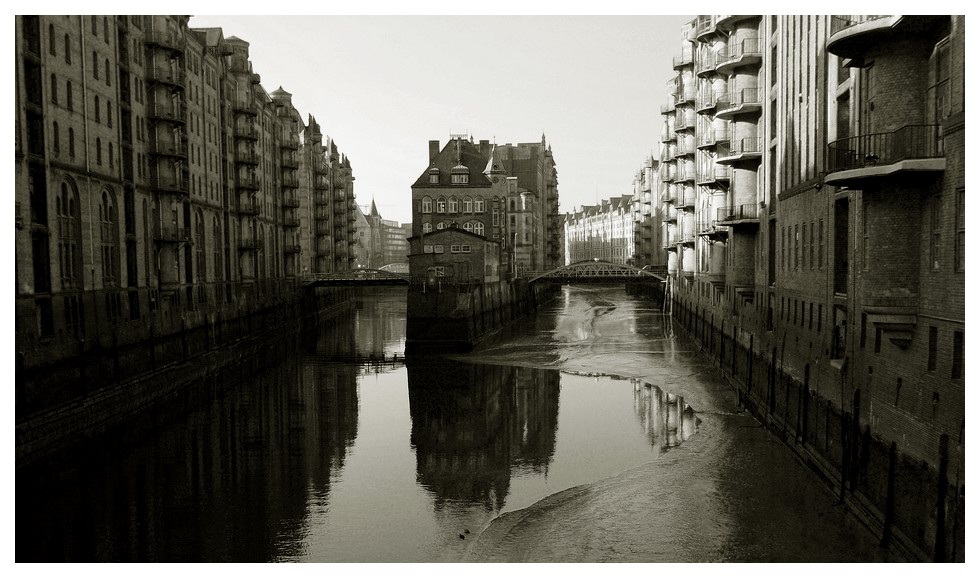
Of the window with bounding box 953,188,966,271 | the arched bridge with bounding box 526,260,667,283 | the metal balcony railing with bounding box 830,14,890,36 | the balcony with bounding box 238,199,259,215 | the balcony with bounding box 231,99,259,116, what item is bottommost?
the arched bridge with bounding box 526,260,667,283

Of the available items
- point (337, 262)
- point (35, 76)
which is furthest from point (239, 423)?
point (337, 262)

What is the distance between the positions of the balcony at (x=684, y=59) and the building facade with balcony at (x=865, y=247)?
28.2 metres

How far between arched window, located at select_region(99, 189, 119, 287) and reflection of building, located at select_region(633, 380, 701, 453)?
23.8 m

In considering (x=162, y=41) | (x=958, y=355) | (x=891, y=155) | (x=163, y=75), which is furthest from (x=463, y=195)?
(x=958, y=355)

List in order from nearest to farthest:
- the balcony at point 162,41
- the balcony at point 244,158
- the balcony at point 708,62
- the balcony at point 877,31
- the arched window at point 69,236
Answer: the balcony at point 877,31 → the arched window at point 69,236 → the balcony at point 162,41 → the balcony at point 708,62 → the balcony at point 244,158

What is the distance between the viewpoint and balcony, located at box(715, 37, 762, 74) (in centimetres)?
3741

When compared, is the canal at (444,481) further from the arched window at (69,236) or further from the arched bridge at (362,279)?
the arched bridge at (362,279)

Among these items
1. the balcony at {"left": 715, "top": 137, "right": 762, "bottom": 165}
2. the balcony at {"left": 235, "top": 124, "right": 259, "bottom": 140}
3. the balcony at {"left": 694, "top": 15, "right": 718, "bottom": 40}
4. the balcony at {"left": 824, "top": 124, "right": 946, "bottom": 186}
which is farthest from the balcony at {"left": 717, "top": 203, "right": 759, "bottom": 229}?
the balcony at {"left": 235, "top": 124, "right": 259, "bottom": 140}

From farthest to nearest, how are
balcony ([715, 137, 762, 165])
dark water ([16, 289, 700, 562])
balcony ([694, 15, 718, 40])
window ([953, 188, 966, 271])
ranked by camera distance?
balcony ([694, 15, 718, 40])
balcony ([715, 137, 762, 165])
dark water ([16, 289, 700, 562])
window ([953, 188, 966, 271])

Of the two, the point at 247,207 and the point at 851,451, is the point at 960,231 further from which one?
the point at 247,207

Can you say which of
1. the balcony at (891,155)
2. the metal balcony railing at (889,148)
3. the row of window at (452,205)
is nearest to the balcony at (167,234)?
the row of window at (452,205)

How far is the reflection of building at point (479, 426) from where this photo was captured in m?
22.7

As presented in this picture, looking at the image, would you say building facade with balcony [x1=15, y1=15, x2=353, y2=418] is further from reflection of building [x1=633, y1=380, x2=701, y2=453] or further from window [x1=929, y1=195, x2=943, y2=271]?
window [x1=929, y1=195, x2=943, y2=271]

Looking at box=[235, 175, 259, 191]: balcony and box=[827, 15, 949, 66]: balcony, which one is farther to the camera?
box=[235, 175, 259, 191]: balcony
